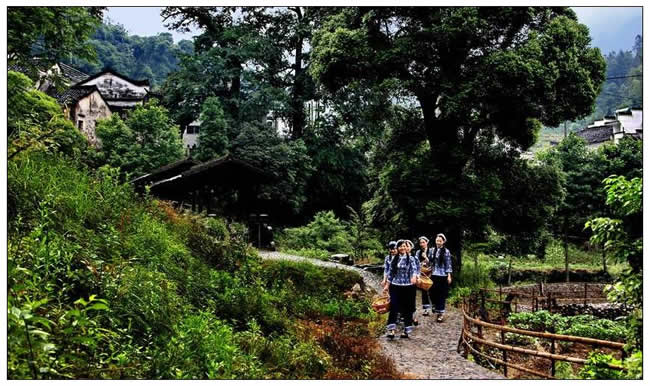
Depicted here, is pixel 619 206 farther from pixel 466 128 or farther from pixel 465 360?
pixel 466 128

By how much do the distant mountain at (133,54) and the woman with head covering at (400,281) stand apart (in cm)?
3722

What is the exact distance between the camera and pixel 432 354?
1038 cm

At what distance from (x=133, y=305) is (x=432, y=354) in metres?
5.43

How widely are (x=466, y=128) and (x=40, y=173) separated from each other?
43.5ft

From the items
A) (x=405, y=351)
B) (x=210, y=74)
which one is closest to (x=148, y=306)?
(x=405, y=351)

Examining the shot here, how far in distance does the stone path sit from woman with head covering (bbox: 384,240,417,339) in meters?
0.61

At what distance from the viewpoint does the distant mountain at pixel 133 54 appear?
1828 inches

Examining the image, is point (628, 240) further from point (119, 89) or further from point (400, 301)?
point (119, 89)

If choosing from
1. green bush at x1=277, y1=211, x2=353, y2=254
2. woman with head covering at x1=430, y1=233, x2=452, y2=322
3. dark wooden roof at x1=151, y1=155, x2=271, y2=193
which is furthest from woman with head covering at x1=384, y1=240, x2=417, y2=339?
green bush at x1=277, y1=211, x2=353, y2=254

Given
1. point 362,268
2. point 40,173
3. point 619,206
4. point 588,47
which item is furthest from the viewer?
point 362,268

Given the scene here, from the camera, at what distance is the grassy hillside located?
546 cm

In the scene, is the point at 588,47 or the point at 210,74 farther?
the point at 210,74

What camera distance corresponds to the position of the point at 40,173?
9164mm

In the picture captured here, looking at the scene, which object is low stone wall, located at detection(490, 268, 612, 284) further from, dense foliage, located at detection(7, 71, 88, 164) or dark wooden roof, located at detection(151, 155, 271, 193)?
dense foliage, located at detection(7, 71, 88, 164)
